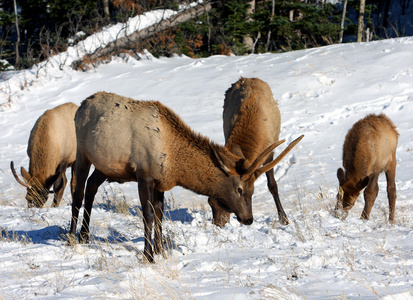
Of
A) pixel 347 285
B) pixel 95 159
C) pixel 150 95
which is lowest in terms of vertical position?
pixel 150 95

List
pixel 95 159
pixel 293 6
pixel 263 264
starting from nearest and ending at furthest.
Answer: pixel 263 264
pixel 95 159
pixel 293 6

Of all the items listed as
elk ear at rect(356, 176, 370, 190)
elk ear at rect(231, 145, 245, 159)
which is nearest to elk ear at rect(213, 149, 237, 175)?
elk ear at rect(231, 145, 245, 159)

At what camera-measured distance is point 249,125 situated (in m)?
6.26

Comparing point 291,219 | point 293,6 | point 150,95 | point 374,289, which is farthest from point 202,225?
point 293,6

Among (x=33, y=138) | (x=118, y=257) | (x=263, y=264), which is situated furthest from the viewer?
(x=33, y=138)

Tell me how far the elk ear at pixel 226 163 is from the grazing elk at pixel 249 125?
0.15 metres

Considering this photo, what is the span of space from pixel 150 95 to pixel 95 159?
954 centimetres

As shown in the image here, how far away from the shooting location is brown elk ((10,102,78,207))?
373 inches

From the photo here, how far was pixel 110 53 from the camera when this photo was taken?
18.8 meters

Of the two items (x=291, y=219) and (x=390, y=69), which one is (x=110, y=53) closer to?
(x=390, y=69)

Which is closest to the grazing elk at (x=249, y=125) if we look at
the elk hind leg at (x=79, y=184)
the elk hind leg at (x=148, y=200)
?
the elk hind leg at (x=148, y=200)

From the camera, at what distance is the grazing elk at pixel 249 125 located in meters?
5.91

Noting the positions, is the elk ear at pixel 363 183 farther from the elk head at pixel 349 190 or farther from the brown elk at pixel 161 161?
the brown elk at pixel 161 161

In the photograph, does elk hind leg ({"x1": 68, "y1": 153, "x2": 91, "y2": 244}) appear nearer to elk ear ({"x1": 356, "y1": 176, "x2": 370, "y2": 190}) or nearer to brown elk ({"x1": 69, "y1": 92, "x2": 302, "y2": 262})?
brown elk ({"x1": 69, "y1": 92, "x2": 302, "y2": 262})
